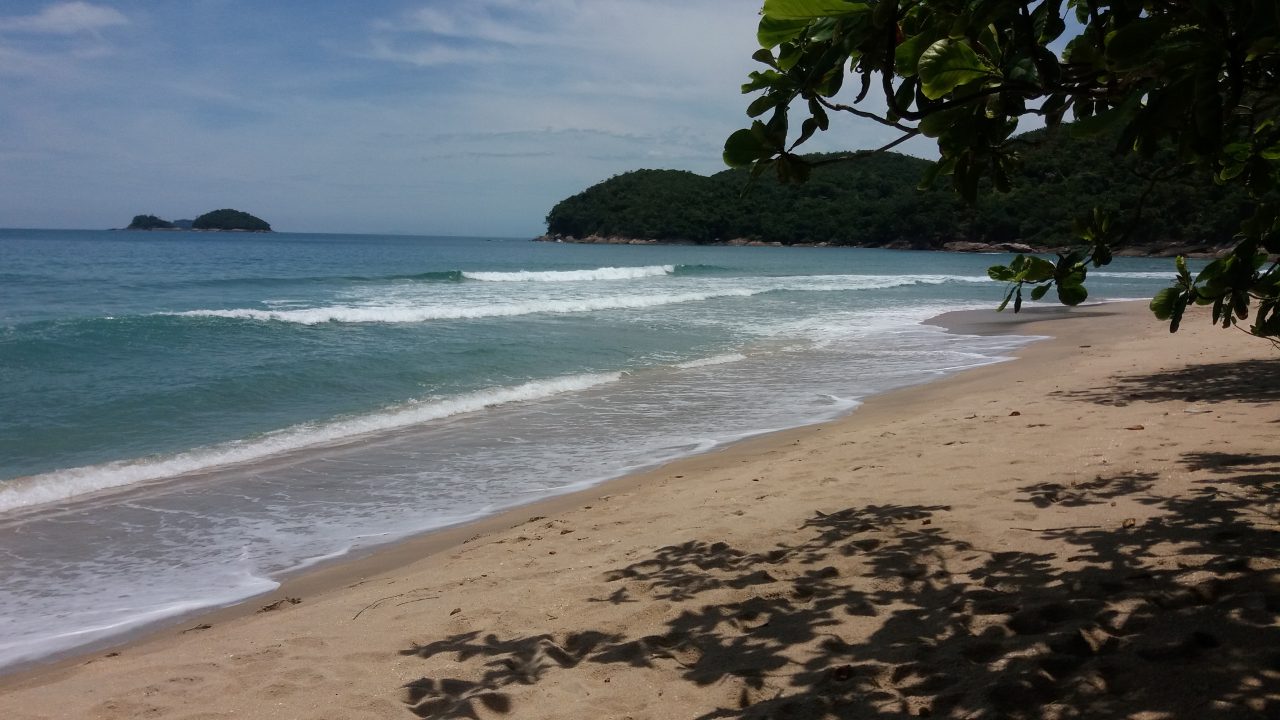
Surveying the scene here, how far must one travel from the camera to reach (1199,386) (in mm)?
8234

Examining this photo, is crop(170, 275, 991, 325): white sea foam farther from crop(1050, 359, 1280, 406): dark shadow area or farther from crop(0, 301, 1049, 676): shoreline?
crop(1050, 359, 1280, 406): dark shadow area

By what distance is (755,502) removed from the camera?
559 cm

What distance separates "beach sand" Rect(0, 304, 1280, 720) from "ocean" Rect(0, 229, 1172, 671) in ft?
3.29

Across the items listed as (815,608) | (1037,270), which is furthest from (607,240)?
(1037,270)

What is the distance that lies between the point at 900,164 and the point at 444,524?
96232mm

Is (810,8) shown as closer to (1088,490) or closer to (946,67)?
(946,67)

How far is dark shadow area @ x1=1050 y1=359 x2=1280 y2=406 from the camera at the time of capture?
297 inches

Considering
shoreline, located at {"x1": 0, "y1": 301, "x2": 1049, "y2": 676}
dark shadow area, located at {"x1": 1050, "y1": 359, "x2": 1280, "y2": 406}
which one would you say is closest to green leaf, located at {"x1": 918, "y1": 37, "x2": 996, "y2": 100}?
shoreline, located at {"x1": 0, "y1": 301, "x2": 1049, "y2": 676}

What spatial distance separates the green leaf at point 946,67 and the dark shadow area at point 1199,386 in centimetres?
647

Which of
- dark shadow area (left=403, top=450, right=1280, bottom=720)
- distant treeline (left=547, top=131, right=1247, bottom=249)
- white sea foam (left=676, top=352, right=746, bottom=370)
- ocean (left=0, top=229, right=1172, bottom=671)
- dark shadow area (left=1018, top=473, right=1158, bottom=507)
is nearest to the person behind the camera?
dark shadow area (left=403, top=450, right=1280, bottom=720)

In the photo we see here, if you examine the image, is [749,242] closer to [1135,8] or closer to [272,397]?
[272,397]

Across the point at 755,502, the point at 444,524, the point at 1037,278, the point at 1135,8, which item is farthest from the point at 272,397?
the point at 1135,8

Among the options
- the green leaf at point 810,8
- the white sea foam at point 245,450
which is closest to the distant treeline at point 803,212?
the white sea foam at point 245,450

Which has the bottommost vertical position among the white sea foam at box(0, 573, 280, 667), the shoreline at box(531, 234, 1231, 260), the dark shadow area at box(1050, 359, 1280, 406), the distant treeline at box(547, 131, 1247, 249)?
the white sea foam at box(0, 573, 280, 667)
